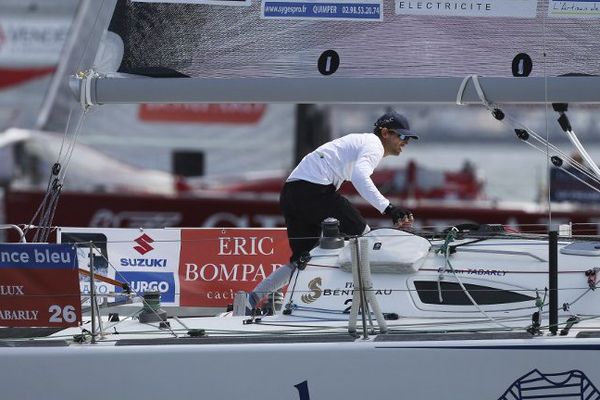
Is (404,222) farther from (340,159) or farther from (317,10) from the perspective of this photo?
(317,10)

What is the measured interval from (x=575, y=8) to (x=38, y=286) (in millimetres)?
2502

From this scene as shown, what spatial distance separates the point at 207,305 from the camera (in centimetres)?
647

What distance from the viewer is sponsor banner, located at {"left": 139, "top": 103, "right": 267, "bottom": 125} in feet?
50.5

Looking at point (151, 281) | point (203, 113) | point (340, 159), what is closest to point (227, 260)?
point (151, 281)

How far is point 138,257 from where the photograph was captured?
650 cm

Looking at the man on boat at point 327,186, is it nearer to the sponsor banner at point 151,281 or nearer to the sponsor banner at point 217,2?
the sponsor banner at point 151,281

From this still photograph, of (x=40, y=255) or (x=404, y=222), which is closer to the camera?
(x=40, y=255)

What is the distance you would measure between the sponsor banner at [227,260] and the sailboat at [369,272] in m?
0.26

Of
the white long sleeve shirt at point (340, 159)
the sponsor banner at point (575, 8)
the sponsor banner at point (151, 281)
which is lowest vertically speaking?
the sponsor banner at point (151, 281)

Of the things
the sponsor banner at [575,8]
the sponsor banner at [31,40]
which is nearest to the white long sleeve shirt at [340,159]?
the sponsor banner at [575,8]

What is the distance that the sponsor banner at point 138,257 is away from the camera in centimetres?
646

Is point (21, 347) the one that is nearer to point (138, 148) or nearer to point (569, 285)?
point (569, 285)

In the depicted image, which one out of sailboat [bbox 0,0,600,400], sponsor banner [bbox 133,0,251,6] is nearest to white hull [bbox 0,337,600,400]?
sailboat [bbox 0,0,600,400]

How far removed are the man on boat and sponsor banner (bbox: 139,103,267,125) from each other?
919cm
